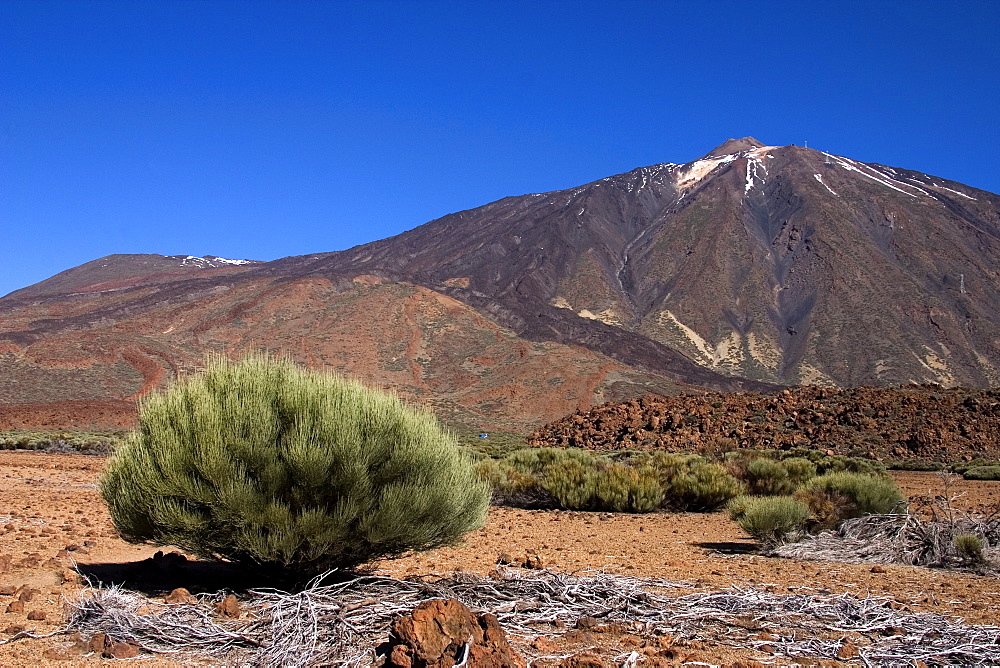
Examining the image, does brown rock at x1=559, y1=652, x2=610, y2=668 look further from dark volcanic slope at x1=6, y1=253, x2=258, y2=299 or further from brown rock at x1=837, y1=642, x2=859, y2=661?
dark volcanic slope at x1=6, y1=253, x2=258, y2=299

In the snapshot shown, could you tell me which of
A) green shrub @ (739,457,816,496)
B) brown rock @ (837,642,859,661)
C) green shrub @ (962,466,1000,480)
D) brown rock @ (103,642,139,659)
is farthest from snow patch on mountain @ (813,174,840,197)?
A: brown rock @ (103,642,139,659)

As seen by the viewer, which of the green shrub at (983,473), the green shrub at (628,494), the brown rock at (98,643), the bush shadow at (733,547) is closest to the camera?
the brown rock at (98,643)

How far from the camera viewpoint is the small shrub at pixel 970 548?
862cm

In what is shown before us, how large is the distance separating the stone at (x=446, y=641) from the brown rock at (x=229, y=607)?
132 cm

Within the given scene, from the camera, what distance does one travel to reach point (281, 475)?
Result: 5855 millimetres

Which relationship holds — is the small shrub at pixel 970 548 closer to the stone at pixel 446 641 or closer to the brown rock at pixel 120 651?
the stone at pixel 446 641

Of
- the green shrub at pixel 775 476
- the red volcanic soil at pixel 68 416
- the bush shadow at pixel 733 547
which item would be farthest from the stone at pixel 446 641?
the red volcanic soil at pixel 68 416

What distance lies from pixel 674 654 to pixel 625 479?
10276 mm

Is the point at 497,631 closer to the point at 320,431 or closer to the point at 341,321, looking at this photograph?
the point at 320,431

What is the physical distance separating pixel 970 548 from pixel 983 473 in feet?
41.9

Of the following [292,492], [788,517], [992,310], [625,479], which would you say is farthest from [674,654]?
[992,310]

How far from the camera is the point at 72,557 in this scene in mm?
8031

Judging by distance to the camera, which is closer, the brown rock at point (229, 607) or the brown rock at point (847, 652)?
the brown rock at point (847, 652)

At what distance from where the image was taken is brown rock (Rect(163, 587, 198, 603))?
5.74 m
